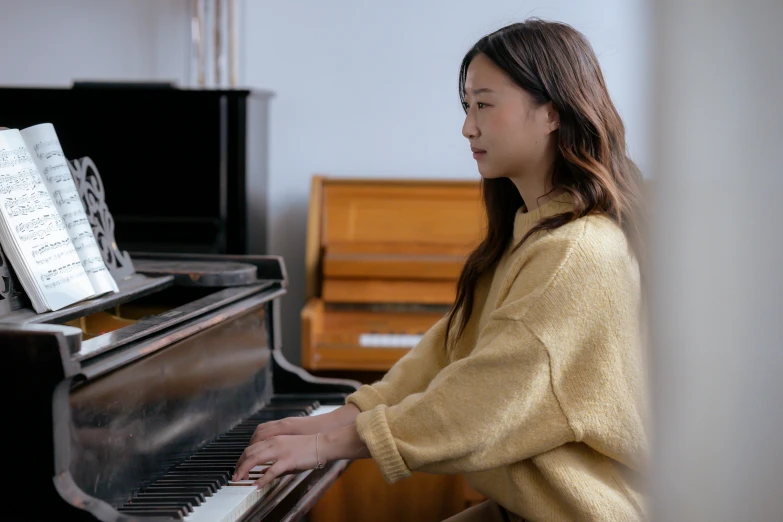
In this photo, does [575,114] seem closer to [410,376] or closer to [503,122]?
[503,122]

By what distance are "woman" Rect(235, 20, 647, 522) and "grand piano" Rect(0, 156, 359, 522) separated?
139mm

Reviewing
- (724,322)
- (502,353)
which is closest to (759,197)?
(724,322)

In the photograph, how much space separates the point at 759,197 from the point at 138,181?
11.1ft

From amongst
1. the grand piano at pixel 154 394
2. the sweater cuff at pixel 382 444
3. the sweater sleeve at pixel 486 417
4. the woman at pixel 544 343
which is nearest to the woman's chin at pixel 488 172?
the woman at pixel 544 343

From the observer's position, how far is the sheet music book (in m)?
1.45

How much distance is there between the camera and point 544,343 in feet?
4.46

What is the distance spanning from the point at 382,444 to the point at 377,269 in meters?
2.10

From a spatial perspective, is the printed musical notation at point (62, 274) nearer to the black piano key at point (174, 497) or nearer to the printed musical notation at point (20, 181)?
the printed musical notation at point (20, 181)

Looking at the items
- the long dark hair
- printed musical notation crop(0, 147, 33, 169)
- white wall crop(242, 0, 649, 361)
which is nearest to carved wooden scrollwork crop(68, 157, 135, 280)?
printed musical notation crop(0, 147, 33, 169)

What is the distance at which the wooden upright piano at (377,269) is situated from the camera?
3.27m

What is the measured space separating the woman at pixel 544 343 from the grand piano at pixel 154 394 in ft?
0.46

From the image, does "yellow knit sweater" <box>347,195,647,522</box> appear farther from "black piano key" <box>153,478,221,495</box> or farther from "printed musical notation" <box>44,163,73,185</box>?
"printed musical notation" <box>44,163,73,185</box>

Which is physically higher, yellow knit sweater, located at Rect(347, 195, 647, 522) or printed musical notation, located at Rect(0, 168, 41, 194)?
printed musical notation, located at Rect(0, 168, 41, 194)

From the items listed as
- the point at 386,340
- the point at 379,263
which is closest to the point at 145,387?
the point at 386,340
